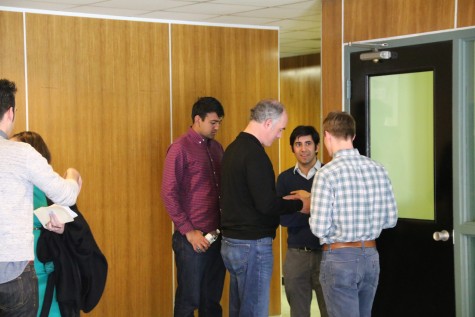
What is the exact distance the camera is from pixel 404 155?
5.02 m

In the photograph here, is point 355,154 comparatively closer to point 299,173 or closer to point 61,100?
point 299,173

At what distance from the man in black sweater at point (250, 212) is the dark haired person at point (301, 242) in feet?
1.18

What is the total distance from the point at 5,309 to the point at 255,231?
1.52m

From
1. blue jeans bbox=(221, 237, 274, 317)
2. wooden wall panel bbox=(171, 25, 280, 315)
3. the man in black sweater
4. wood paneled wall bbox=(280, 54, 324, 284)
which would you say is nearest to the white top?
the man in black sweater

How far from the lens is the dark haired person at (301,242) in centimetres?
460

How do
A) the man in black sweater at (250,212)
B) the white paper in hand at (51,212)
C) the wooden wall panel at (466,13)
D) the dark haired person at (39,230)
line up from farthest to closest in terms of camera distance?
1. the wooden wall panel at (466,13)
2. the man in black sweater at (250,212)
3. the dark haired person at (39,230)
4. the white paper in hand at (51,212)

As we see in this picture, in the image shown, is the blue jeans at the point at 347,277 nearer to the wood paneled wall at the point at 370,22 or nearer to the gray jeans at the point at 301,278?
the gray jeans at the point at 301,278

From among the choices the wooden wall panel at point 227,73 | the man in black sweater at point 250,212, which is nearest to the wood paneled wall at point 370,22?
the wooden wall panel at point 227,73

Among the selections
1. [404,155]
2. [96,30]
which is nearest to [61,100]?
[96,30]

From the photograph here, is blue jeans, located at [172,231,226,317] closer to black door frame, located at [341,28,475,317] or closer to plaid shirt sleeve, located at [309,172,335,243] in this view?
plaid shirt sleeve, located at [309,172,335,243]

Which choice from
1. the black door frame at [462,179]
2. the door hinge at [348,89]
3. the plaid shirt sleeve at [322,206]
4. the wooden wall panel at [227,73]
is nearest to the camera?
the plaid shirt sleeve at [322,206]

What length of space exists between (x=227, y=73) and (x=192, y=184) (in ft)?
5.27

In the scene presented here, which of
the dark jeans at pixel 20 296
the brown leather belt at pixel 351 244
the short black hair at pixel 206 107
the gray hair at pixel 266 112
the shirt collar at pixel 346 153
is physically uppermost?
the short black hair at pixel 206 107

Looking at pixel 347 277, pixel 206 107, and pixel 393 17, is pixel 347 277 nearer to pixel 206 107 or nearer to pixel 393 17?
pixel 206 107
